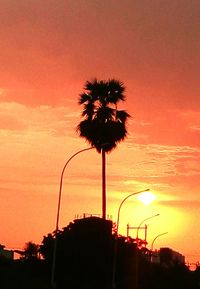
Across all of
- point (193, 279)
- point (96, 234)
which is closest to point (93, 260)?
point (96, 234)

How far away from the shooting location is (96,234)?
2459 inches

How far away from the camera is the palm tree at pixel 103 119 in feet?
196

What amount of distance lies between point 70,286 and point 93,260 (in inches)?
132

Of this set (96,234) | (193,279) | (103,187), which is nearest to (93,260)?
(96,234)

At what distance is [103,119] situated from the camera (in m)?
61.0

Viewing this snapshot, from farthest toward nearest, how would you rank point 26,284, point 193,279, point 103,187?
point 193,279
point 103,187
point 26,284

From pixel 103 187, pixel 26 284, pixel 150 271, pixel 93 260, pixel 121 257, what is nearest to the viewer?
pixel 26 284

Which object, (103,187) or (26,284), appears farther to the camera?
(103,187)

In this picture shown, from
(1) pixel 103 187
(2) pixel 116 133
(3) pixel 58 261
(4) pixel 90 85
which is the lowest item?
(3) pixel 58 261

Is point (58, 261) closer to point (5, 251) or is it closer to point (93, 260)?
point (93, 260)

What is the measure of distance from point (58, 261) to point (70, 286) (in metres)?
2.96

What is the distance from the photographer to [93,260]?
6194 cm

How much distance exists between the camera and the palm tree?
196 feet

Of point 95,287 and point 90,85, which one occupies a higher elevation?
point 90,85
